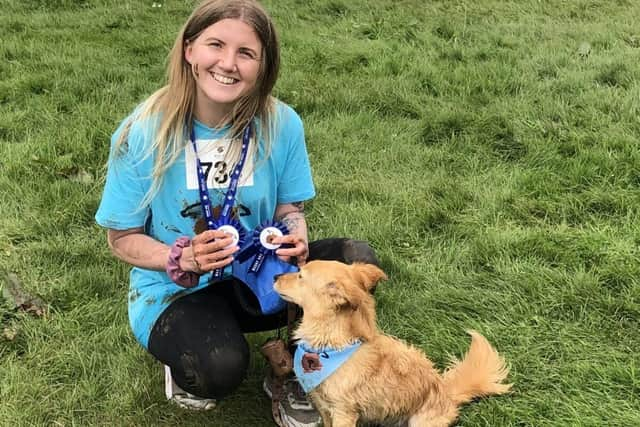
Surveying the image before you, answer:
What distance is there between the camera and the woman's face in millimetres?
2244

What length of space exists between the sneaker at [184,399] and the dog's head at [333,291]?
66 centimetres

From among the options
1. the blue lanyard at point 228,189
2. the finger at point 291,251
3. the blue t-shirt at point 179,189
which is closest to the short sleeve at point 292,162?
the blue t-shirt at point 179,189

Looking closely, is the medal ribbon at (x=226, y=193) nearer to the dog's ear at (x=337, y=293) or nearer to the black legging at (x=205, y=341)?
the black legging at (x=205, y=341)

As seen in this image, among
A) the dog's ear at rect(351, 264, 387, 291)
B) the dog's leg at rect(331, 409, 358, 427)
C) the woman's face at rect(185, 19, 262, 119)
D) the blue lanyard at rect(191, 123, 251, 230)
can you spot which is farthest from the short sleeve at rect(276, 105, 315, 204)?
the dog's leg at rect(331, 409, 358, 427)

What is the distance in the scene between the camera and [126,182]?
233cm

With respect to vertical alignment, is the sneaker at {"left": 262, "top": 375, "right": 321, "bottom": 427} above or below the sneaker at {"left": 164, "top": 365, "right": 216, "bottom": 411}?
above

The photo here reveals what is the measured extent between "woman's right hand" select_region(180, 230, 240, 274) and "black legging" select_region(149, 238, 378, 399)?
0.35 m

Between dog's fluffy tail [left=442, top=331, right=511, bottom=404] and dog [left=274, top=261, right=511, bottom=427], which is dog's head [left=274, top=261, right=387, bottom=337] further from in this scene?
dog's fluffy tail [left=442, top=331, right=511, bottom=404]

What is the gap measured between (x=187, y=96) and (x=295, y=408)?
4.30ft

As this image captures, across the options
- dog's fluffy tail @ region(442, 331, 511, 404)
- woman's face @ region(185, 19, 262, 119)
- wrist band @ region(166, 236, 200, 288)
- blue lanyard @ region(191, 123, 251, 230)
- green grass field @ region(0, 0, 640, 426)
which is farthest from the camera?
green grass field @ region(0, 0, 640, 426)

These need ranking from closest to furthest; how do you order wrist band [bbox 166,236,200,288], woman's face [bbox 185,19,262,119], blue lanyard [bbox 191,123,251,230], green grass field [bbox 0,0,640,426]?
wrist band [bbox 166,236,200,288] → woman's face [bbox 185,19,262,119] → blue lanyard [bbox 191,123,251,230] → green grass field [bbox 0,0,640,426]

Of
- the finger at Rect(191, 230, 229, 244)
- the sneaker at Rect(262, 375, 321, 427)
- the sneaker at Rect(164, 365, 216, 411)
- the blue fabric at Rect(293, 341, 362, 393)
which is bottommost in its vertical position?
the sneaker at Rect(164, 365, 216, 411)

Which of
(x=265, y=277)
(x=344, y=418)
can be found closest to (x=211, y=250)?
(x=265, y=277)

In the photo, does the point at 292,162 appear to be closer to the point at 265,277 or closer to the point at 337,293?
the point at 265,277
